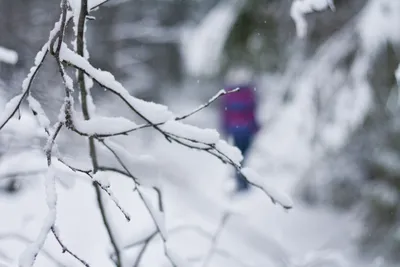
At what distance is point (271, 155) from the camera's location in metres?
5.16

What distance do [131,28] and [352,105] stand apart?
7.38 m

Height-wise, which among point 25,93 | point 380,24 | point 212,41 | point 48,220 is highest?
point 212,41

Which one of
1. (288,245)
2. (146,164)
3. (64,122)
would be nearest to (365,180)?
(288,245)

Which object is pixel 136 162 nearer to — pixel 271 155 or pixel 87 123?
pixel 87 123

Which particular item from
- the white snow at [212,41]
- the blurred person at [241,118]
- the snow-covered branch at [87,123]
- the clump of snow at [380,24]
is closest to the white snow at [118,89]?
the snow-covered branch at [87,123]

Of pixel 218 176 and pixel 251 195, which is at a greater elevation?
pixel 218 176

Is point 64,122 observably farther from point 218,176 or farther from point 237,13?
point 218,176

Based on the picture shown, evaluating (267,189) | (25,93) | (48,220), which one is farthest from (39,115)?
(267,189)

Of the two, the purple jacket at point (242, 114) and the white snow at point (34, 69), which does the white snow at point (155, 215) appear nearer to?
the white snow at point (34, 69)

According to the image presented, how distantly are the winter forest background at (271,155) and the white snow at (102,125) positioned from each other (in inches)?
10.5

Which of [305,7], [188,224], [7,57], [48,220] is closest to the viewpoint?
[48,220]

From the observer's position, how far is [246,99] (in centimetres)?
572

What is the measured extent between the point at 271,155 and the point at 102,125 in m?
4.29

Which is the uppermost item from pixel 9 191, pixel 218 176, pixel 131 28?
pixel 131 28
